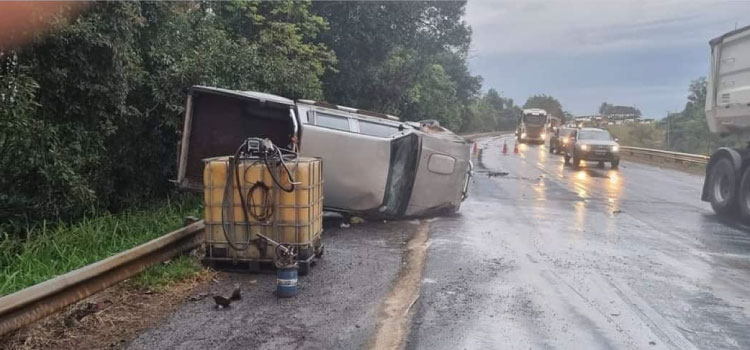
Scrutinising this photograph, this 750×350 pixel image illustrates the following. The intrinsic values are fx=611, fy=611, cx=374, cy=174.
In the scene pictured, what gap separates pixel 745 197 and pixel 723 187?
1061 millimetres

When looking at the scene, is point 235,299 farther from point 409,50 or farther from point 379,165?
point 409,50

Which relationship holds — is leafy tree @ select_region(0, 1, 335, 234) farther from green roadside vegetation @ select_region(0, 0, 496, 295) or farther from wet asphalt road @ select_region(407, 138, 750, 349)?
wet asphalt road @ select_region(407, 138, 750, 349)

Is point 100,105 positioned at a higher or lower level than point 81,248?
higher

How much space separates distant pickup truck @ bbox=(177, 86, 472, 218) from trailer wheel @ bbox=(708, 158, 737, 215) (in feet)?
19.6

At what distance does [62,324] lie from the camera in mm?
4328

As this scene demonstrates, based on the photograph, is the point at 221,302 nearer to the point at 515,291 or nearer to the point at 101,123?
the point at 515,291

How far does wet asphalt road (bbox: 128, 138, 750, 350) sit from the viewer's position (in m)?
4.33

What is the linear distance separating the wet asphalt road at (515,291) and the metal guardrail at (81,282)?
0.74 m

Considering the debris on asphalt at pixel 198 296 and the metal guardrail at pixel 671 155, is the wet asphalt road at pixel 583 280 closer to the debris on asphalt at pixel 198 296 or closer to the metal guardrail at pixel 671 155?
the debris on asphalt at pixel 198 296

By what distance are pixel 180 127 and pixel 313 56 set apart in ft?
41.4

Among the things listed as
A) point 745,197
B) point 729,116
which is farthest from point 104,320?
point 729,116

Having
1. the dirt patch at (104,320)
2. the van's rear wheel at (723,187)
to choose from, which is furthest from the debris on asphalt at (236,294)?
the van's rear wheel at (723,187)

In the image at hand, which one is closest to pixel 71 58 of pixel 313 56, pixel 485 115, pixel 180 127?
pixel 180 127

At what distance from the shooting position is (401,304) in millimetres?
5137
